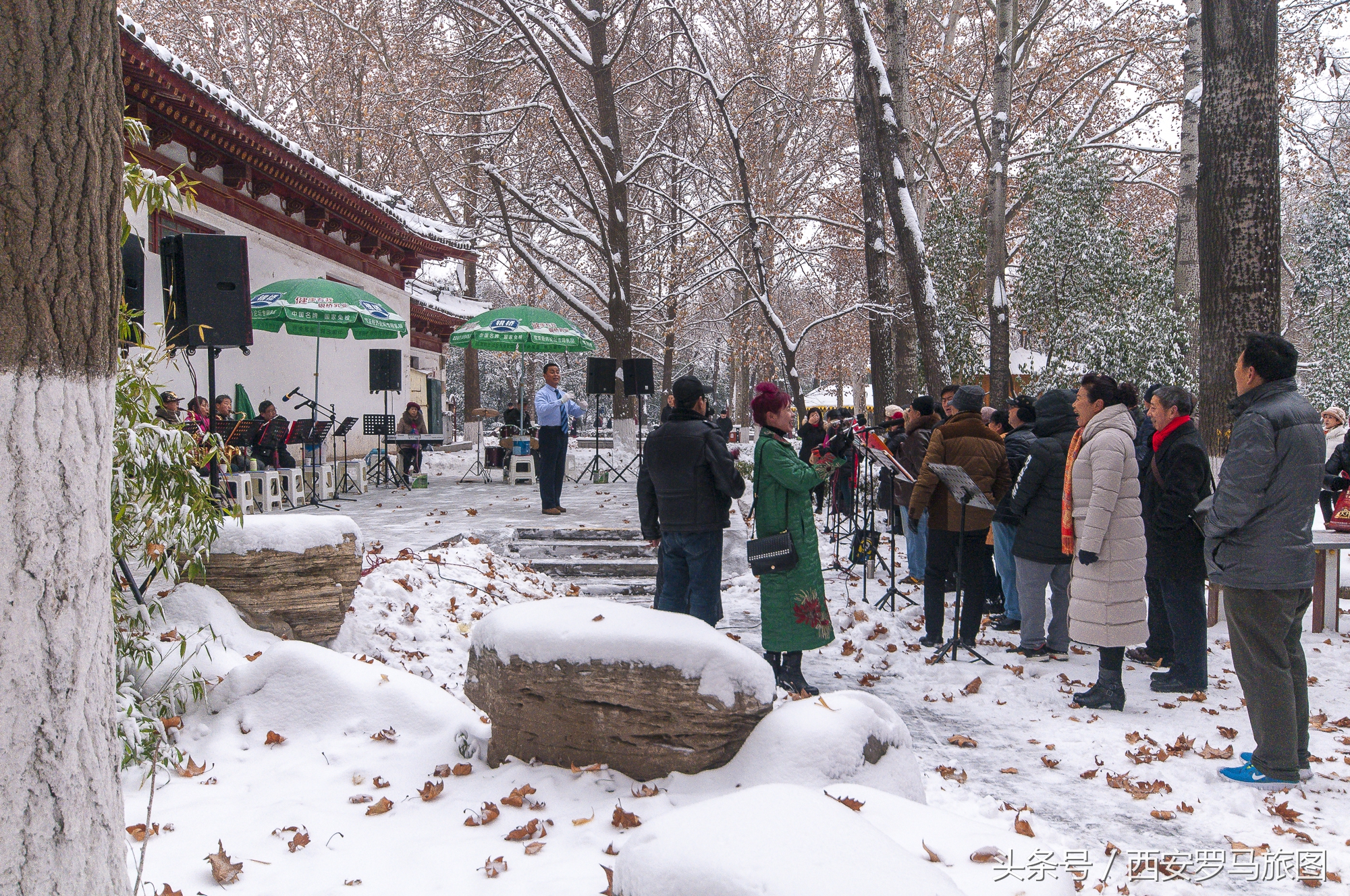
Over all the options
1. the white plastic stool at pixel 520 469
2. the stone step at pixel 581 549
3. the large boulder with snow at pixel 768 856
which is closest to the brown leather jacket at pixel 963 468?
the stone step at pixel 581 549

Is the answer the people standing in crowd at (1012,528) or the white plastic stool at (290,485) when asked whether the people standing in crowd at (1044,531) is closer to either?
the people standing in crowd at (1012,528)

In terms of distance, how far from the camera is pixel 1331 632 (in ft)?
24.2

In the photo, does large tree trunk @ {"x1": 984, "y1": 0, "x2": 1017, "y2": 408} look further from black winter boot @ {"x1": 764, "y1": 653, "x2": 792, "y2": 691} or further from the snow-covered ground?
black winter boot @ {"x1": 764, "y1": 653, "x2": 792, "y2": 691}

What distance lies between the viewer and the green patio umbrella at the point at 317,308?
11961 mm

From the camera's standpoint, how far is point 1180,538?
557cm

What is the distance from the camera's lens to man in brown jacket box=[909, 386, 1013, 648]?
6660 mm

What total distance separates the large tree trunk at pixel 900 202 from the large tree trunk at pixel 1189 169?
3.99 m

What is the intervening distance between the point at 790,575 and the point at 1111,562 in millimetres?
1888

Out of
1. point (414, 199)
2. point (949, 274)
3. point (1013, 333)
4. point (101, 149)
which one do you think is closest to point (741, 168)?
point (949, 274)

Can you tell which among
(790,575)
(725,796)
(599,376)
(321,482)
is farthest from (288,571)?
(599,376)

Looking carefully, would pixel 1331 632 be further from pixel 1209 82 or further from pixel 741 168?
pixel 741 168

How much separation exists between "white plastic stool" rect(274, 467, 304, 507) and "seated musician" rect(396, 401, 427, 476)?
4.20m

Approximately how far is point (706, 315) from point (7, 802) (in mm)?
35264

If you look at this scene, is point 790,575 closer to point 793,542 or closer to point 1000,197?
point 793,542
